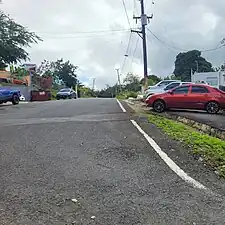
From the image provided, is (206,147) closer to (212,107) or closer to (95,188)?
(95,188)

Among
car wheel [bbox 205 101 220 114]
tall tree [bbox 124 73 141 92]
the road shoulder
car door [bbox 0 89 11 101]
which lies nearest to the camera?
the road shoulder

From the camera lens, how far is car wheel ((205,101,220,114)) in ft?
72.5

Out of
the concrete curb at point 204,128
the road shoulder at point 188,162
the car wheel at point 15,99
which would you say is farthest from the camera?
the car wheel at point 15,99

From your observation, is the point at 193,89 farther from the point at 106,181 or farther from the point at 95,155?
the point at 106,181

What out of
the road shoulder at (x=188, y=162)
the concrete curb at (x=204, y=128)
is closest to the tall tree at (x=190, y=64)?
the concrete curb at (x=204, y=128)

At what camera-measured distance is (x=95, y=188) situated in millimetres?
6258

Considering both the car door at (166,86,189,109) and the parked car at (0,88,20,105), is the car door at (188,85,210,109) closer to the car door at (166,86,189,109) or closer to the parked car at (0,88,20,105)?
the car door at (166,86,189,109)

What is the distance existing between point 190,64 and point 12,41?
5489 cm

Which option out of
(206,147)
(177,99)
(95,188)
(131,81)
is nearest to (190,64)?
(131,81)

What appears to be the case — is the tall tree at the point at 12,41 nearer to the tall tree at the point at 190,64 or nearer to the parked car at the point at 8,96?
Answer: the parked car at the point at 8,96

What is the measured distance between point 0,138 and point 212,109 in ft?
44.4

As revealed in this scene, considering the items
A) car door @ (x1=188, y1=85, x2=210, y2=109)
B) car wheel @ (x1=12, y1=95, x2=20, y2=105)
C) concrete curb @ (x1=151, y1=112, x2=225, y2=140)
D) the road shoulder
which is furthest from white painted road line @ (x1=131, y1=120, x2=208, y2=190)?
car wheel @ (x1=12, y1=95, x2=20, y2=105)

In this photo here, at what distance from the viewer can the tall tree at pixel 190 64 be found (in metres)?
84.6

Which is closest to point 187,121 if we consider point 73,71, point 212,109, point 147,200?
point 212,109
